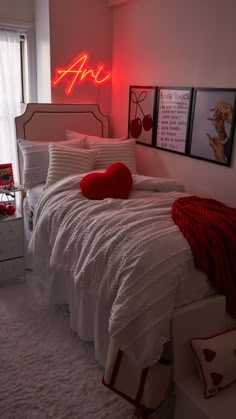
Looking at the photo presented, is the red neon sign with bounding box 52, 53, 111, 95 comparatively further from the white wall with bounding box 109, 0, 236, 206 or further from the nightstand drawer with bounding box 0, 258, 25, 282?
the nightstand drawer with bounding box 0, 258, 25, 282

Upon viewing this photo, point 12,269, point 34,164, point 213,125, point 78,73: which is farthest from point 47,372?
point 78,73

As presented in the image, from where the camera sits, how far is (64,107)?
3389 millimetres

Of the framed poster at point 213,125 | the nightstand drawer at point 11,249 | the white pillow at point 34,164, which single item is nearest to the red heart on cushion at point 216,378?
the framed poster at point 213,125

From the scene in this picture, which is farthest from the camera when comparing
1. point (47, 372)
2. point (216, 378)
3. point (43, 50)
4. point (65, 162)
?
point (43, 50)

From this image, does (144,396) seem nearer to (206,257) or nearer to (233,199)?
(206,257)

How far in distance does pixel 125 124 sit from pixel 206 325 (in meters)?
2.44

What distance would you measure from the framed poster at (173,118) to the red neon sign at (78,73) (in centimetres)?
81

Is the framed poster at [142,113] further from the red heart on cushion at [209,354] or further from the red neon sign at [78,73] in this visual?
the red heart on cushion at [209,354]

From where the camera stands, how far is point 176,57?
9.45ft

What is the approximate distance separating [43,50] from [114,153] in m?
1.22

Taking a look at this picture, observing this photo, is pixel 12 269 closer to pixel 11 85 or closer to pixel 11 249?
pixel 11 249

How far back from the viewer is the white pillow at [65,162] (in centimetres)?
279

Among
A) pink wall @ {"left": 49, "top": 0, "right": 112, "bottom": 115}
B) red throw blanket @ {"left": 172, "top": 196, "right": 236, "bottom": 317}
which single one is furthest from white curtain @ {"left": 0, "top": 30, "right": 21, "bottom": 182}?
red throw blanket @ {"left": 172, "top": 196, "right": 236, "bottom": 317}

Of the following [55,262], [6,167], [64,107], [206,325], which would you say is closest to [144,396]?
[206,325]
